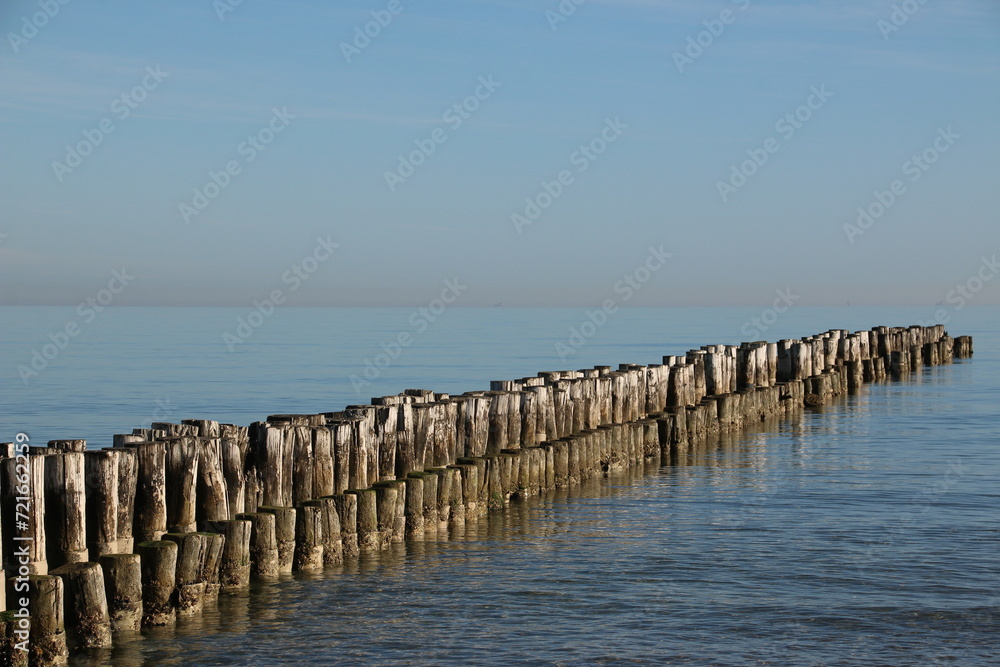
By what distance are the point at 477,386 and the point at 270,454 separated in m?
28.1

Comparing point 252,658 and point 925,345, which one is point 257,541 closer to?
point 252,658

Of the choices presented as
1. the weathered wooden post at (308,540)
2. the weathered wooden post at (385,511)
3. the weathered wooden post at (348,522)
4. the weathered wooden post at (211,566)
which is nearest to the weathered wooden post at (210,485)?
the weathered wooden post at (211,566)

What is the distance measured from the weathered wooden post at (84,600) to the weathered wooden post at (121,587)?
0.80ft

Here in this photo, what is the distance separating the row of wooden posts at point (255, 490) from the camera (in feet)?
28.9

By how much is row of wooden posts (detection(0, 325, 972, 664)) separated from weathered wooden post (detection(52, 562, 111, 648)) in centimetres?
1

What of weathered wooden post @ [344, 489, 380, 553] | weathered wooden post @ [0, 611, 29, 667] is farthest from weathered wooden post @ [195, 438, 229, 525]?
weathered wooden post @ [0, 611, 29, 667]

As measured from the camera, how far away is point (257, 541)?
10883 millimetres

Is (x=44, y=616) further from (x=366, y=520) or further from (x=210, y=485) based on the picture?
(x=366, y=520)

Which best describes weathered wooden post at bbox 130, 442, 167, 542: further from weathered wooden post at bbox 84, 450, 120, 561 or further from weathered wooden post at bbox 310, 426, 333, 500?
weathered wooden post at bbox 310, 426, 333, 500

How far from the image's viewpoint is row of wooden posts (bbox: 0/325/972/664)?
28.9 feet

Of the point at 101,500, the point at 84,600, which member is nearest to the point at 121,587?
the point at 84,600

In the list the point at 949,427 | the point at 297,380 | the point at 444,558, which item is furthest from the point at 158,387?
the point at 444,558

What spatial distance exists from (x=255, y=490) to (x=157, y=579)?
1.73 meters

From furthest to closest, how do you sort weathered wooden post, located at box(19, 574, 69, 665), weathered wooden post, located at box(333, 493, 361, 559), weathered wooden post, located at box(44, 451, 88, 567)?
weathered wooden post, located at box(333, 493, 361, 559) → weathered wooden post, located at box(44, 451, 88, 567) → weathered wooden post, located at box(19, 574, 69, 665)
